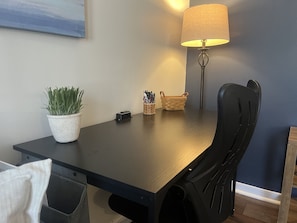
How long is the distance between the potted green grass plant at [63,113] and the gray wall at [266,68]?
148 cm

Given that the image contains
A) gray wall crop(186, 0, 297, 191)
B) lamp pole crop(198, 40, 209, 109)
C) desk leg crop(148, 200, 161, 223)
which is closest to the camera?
desk leg crop(148, 200, 161, 223)

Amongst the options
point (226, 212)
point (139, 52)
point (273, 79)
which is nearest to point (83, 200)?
point (226, 212)

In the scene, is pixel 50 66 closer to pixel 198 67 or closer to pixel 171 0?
pixel 171 0

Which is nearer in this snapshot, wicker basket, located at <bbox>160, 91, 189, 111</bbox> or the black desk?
the black desk

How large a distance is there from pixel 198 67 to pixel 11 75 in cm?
165

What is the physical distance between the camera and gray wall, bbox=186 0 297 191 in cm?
167

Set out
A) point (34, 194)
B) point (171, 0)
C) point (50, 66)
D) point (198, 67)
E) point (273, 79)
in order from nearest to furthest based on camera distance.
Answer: point (34, 194)
point (50, 66)
point (273, 79)
point (171, 0)
point (198, 67)

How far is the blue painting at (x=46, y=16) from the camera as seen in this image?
815mm

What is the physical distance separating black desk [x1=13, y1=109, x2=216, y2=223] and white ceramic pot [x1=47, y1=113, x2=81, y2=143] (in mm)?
30

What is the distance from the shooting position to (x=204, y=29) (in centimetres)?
158

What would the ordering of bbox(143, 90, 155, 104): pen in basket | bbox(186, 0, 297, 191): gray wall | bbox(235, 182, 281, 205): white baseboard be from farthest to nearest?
bbox(235, 182, 281, 205): white baseboard
bbox(186, 0, 297, 191): gray wall
bbox(143, 90, 155, 104): pen in basket

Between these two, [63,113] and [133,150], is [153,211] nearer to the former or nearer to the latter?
[133,150]

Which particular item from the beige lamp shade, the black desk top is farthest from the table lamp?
the black desk top

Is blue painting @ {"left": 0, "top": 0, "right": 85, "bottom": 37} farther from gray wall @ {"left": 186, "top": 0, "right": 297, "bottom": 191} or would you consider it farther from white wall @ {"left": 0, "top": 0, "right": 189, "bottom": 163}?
gray wall @ {"left": 186, "top": 0, "right": 297, "bottom": 191}
